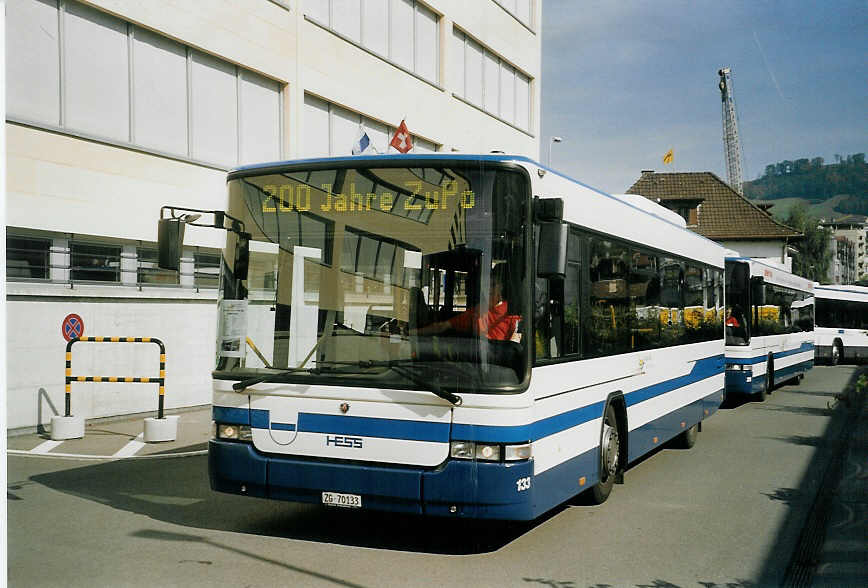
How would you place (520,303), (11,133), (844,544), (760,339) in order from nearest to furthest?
(520,303)
(844,544)
(11,133)
(760,339)

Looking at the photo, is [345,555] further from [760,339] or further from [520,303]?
[760,339]

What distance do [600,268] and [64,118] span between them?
972cm

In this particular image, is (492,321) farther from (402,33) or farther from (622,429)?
(402,33)

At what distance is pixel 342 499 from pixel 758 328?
15.4m

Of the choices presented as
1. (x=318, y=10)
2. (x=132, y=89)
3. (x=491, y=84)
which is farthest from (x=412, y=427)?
(x=491, y=84)

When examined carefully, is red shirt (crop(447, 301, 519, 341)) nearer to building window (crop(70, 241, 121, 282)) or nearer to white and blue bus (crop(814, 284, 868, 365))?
building window (crop(70, 241, 121, 282))

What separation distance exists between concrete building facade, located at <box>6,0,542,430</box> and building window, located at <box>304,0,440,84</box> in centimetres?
7

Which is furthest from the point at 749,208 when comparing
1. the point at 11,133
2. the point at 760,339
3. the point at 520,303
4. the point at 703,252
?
the point at 520,303

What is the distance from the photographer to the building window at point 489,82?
28.0m

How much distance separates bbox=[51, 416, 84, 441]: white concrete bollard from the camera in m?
12.8

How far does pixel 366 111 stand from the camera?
22703 millimetres

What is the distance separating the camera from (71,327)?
1397cm

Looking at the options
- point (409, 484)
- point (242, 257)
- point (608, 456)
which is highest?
point (242, 257)

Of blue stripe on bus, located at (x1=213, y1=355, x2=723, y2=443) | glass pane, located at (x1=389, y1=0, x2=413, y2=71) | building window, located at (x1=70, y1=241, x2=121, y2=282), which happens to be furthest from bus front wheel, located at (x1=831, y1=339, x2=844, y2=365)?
blue stripe on bus, located at (x1=213, y1=355, x2=723, y2=443)
